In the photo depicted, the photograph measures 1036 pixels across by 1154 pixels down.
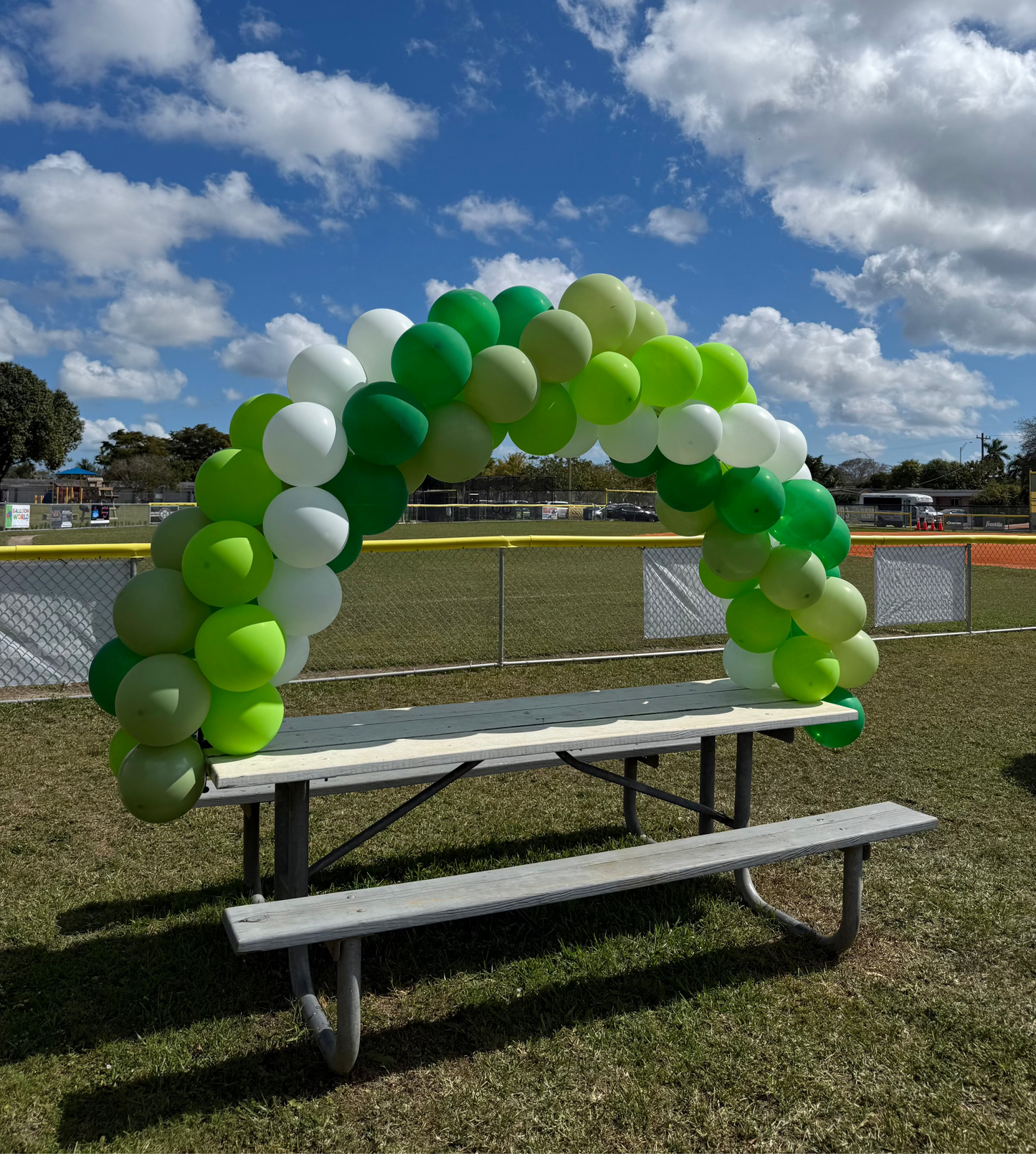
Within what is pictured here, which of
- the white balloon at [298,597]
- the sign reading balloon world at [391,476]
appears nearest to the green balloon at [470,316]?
the sign reading balloon world at [391,476]

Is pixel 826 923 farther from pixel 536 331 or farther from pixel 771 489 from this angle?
pixel 536 331

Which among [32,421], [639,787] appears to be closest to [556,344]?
[639,787]

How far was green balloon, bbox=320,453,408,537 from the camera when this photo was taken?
3.15 meters

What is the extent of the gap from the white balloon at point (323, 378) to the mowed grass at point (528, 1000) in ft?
7.17

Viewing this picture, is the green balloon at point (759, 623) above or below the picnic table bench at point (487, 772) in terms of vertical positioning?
above

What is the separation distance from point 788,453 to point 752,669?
1.08m

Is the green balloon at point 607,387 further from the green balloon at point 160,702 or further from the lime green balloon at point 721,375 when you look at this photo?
the green balloon at point 160,702

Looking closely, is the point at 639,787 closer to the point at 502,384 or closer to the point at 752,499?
the point at 752,499

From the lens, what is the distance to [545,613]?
38.3 ft

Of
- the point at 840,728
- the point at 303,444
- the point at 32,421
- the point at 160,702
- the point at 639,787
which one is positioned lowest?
the point at 639,787

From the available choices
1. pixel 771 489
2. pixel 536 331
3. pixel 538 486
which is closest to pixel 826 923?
pixel 771 489

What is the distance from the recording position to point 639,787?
3928 millimetres

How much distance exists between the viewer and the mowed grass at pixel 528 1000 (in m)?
2.43

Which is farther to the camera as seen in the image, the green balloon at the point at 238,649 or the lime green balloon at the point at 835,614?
the lime green balloon at the point at 835,614
